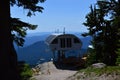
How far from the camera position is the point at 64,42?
1991 inches

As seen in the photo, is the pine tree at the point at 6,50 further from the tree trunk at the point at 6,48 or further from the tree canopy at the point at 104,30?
the tree canopy at the point at 104,30

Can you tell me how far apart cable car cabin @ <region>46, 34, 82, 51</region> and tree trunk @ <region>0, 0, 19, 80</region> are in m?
35.9

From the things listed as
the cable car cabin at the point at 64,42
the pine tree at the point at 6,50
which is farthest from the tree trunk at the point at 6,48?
the cable car cabin at the point at 64,42

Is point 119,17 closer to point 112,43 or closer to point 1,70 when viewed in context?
point 112,43

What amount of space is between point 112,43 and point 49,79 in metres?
11.2

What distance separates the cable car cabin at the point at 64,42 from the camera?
5053cm

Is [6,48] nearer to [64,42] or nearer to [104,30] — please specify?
[104,30]

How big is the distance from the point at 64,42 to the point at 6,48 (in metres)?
36.5

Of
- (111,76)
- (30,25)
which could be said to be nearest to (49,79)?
(30,25)

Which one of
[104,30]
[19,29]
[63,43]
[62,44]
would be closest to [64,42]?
[63,43]

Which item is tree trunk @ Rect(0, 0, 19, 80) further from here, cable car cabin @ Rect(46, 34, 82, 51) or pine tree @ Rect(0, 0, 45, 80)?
cable car cabin @ Rect(46, 34, 82, 51)

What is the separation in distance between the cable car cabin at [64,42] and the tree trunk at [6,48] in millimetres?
35876

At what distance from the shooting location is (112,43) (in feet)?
113

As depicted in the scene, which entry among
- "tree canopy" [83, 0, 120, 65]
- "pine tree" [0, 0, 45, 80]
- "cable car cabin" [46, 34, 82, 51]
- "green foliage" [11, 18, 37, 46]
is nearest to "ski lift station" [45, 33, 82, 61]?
"cable car cabin" [46, 34, 82, 51]
